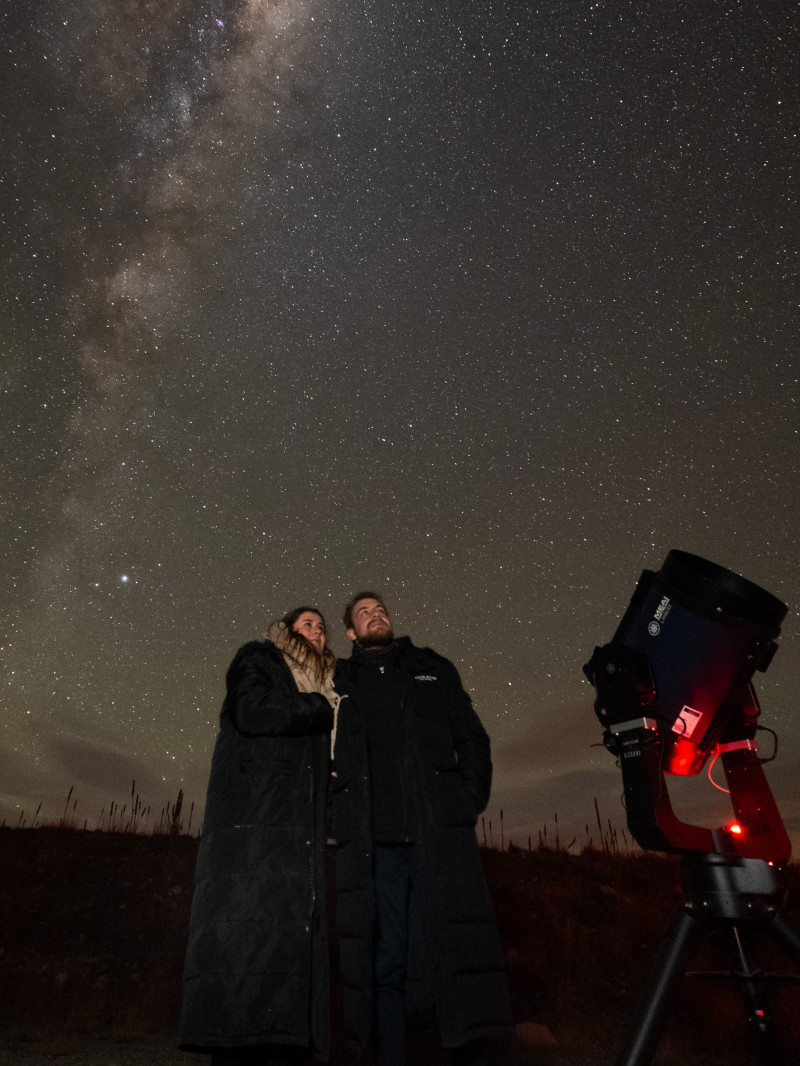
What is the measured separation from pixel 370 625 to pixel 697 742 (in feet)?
5.95

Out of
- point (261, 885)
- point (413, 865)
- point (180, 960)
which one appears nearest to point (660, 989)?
point (413, 865)

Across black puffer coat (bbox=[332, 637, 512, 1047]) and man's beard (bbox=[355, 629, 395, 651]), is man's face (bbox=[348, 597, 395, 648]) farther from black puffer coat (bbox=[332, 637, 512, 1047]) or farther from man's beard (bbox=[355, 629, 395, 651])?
black puffer coat (bbox=[332, 637, 512, 1047])

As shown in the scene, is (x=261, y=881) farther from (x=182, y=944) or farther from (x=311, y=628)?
(x=182, y=944)

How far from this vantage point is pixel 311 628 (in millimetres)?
3910

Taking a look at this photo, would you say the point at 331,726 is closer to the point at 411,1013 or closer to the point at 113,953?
the point at 411,1013

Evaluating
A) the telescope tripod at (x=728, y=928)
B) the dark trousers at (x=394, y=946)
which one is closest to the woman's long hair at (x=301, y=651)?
the dark trousers at (x=394, y=946)

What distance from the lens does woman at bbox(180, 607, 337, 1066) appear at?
2.54 m

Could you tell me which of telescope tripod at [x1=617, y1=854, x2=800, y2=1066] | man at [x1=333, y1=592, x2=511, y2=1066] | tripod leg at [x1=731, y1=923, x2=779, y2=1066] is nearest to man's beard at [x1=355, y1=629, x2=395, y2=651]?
man at [x1=333, y1=592, x2=511, y2=1066]

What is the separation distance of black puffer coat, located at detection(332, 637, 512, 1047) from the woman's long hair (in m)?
0.13

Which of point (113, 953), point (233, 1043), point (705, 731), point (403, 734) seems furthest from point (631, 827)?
point (113, 953)

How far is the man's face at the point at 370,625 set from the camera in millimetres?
3912

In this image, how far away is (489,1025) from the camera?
2.72 meters

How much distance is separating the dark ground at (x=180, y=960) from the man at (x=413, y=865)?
113cm

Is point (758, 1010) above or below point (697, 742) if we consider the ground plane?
below
